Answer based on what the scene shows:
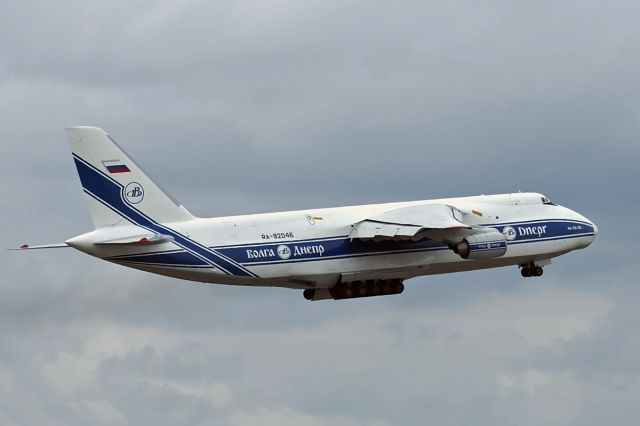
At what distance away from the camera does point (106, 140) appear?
44.0m

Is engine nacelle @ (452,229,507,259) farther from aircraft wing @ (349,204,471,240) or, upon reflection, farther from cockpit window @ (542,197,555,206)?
cockpit window @ (542,197,555,206)

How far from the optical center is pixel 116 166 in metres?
44.0

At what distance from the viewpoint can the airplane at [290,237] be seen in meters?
43.6

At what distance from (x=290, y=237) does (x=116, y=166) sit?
498 centimetres

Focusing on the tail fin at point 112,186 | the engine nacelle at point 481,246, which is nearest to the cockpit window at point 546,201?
the engine nacelle at point 481,246

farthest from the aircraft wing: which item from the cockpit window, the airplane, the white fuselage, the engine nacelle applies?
the cockpit window

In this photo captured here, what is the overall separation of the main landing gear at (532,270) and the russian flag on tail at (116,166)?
1312 centimetres

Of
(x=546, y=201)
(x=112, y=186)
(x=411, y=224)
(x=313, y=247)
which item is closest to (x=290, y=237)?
(x=313, y=247)

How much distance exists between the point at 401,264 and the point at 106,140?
29.0ft

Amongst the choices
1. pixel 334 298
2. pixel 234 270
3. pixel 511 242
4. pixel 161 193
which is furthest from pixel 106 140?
pixel 511 242

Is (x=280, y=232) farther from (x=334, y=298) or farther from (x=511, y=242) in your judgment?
(x=511, y=242)

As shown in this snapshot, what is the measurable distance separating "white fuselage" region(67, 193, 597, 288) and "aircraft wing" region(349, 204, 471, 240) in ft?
1.75

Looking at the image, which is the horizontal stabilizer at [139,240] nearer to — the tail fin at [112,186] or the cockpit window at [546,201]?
the tail fin at [112,186]

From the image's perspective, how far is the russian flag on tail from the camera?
1726 inches
